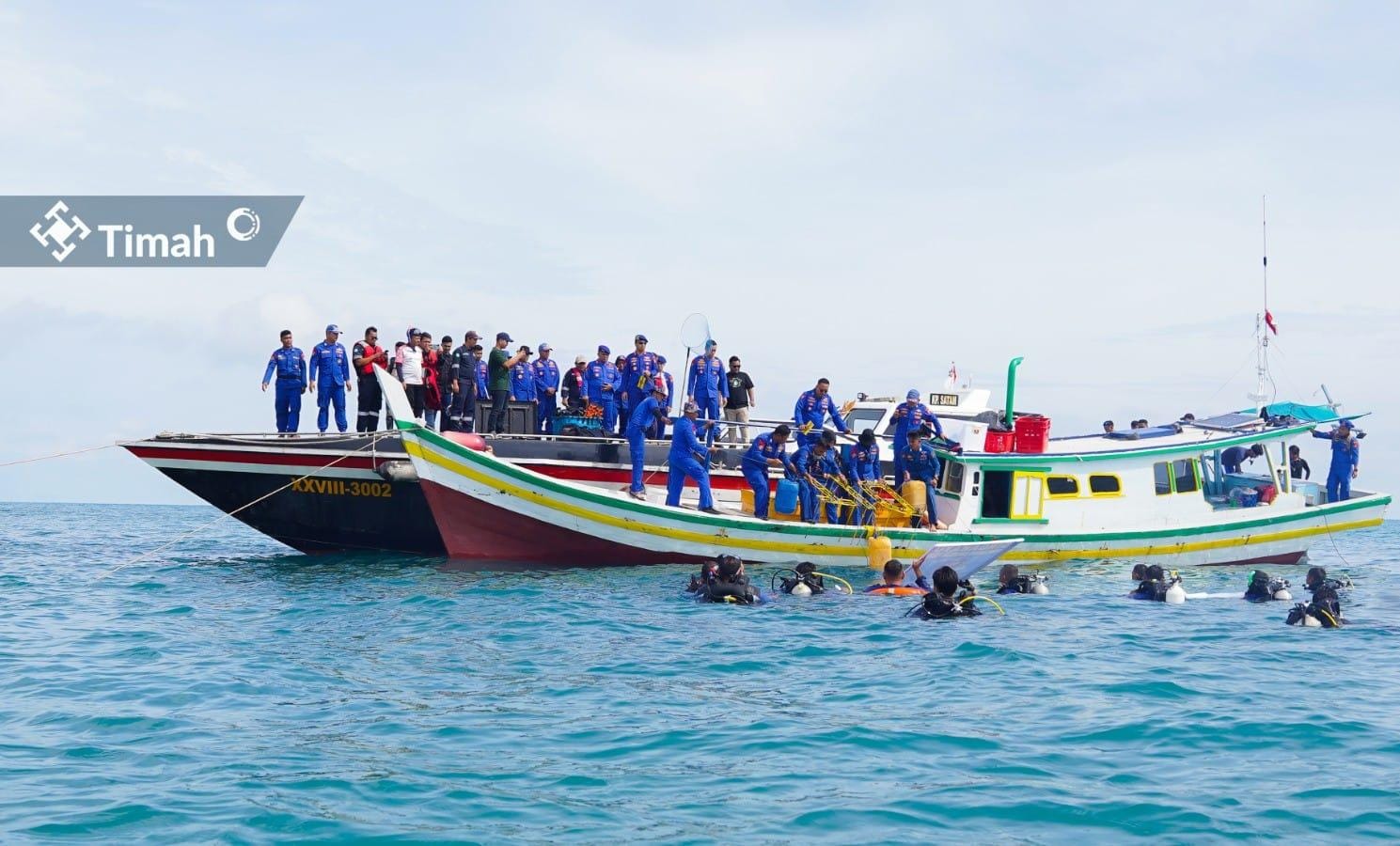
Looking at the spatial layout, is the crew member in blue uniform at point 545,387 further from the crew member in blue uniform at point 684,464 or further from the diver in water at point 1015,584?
the diver in water at point 1015,584

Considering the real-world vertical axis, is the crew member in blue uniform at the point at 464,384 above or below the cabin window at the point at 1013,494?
above

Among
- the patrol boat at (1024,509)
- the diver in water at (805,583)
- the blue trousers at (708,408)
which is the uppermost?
the blue trousers at (708,408)

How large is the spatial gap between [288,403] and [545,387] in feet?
15.6

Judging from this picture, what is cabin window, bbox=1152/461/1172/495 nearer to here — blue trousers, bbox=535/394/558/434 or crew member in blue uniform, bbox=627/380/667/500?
crew member in blue uniform, bbox=627/380/667/500

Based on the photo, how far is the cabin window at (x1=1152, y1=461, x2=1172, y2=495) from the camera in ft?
67.9

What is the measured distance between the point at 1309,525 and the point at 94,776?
20.1 m

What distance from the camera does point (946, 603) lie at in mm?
13844

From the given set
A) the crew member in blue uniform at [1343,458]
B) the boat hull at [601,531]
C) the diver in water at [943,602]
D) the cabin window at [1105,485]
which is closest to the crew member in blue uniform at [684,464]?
the boat hull at [601,531]

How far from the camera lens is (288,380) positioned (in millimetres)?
21547

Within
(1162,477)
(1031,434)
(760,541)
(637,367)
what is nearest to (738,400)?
(637,367)

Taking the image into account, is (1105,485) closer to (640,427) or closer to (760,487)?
(760,487)

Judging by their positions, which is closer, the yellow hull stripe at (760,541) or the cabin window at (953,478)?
the yellow hull stripe at (760,541)

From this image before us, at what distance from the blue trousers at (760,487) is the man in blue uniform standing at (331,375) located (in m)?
7.78

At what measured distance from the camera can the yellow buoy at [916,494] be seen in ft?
63.9
